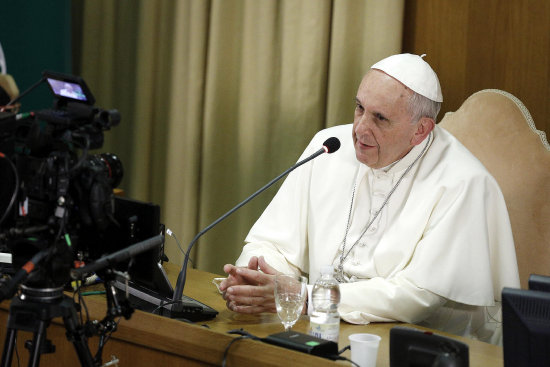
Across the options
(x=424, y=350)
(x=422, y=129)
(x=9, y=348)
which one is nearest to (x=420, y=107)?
(x=422, y=129)

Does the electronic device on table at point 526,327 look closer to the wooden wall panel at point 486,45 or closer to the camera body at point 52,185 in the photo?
the camera body at point 52,185

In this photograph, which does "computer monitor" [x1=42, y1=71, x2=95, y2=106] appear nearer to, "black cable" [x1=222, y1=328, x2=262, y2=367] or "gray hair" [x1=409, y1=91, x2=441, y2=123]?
"black cable" [x1=222, y1=328, x2=262, y2=367]

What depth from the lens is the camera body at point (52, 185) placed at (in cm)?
167

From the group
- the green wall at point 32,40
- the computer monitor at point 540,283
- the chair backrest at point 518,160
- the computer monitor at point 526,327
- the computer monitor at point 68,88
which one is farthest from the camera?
the green wall at point 32,40

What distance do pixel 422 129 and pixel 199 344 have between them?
1.30 m

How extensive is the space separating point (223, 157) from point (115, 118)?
8.03 ft

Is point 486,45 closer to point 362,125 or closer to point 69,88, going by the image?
point 362,125

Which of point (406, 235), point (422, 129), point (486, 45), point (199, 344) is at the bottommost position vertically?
point (199, 344)

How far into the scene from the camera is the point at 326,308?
2.11 m

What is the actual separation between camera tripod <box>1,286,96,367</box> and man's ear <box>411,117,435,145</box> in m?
1.53

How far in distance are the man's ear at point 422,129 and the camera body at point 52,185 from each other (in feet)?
4.54

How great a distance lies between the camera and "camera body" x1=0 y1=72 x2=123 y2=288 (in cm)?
167

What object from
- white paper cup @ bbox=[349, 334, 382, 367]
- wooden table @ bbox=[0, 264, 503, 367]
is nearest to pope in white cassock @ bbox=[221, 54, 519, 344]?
wooden table @ bbox=[0, 264, 503, 367]

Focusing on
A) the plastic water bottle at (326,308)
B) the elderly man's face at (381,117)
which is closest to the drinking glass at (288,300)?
the plastic water bottle at (326,308)
